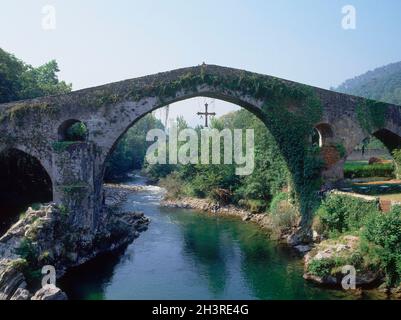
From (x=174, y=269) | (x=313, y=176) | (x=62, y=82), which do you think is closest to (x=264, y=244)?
(x=313, y=176)

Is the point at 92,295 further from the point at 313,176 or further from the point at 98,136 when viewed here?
the point at 313,176

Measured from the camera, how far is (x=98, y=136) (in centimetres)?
1864

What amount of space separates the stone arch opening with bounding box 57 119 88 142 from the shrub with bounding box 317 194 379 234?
9.82 m

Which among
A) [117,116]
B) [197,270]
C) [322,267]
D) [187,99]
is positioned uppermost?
[187,99]

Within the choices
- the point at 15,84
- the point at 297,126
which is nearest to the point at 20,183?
the point at 15,84

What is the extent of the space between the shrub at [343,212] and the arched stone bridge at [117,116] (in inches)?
127

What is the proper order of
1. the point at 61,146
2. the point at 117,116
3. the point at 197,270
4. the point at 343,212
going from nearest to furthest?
the point at 197,270, the point at 343,212, the point at 61,146, the point at 117,116

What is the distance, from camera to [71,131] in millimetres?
20516

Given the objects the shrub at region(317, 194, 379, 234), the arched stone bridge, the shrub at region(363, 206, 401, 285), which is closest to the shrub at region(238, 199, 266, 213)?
the arched stone bridge

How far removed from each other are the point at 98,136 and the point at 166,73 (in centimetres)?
377

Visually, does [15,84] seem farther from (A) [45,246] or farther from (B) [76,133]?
(A) [45,246]

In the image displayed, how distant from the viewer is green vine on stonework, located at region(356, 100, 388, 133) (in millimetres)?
21094

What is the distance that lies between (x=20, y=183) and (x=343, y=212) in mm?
14513

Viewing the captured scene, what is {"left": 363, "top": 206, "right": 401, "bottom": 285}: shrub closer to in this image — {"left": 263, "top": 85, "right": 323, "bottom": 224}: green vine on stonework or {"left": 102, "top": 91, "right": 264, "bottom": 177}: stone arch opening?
{"left": 263, "top": 85, "right": 323, "bottom": 224}: green vine on stonework
